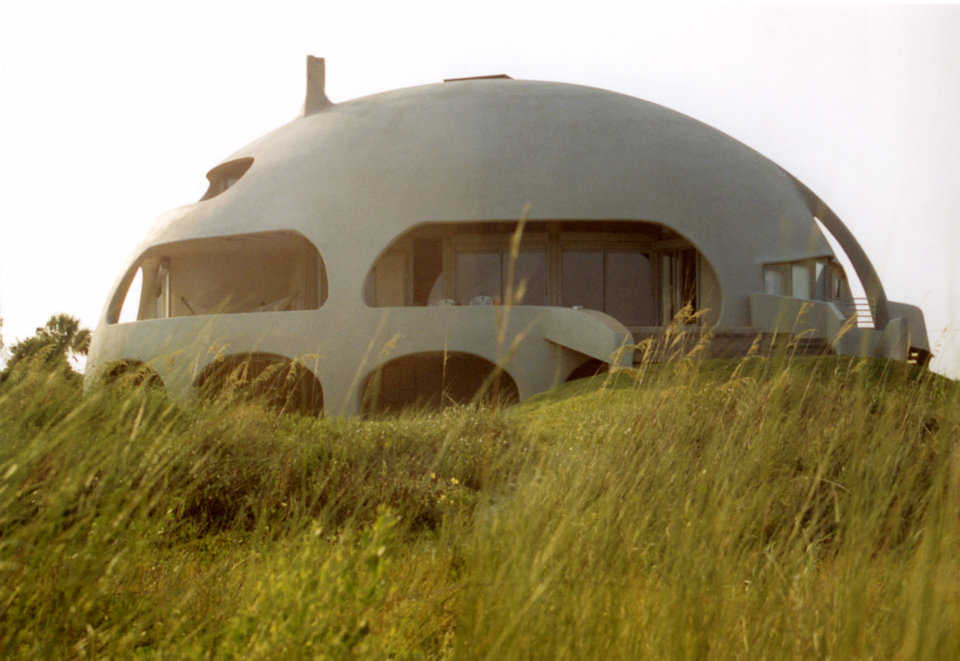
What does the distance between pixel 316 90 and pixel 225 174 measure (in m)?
3.51

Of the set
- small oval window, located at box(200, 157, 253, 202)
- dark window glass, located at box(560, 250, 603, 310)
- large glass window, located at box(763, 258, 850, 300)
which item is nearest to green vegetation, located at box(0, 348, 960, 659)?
dark window glass, located at box(560, 250, 603, 310)

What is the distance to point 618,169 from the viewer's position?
60.8 ft

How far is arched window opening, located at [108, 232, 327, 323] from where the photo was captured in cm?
2148

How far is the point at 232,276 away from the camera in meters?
22.7

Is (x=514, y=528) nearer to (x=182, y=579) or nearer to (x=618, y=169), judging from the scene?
(x=182, y=579)

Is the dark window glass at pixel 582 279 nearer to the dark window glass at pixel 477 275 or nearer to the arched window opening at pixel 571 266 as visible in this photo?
the arched window opening at pixel 571 266

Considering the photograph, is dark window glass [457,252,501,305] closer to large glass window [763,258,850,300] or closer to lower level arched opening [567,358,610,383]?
lower level arched opening [567,358,610,383]

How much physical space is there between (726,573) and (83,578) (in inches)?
63.9

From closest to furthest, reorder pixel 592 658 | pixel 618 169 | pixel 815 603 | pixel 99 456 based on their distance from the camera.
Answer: pixel 592 658 → pixel 815 603 → pixel 99 456 → pixel 618 169

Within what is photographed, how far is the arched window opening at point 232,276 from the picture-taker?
21484mm

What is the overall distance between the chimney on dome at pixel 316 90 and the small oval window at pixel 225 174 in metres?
2.05

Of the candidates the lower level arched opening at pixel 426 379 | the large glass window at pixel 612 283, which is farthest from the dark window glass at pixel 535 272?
the lower level arched opening at pixel 426 379

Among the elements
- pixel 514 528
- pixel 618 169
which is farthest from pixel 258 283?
pixel 514 528

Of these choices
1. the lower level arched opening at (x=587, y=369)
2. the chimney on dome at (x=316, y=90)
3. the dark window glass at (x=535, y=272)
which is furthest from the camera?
the chimney on dome at (x=316, y=90)
